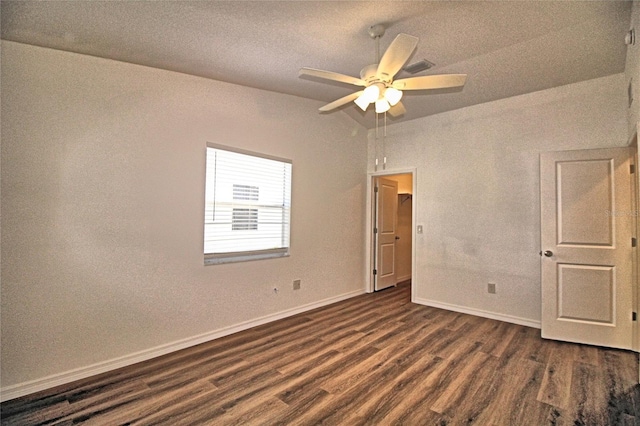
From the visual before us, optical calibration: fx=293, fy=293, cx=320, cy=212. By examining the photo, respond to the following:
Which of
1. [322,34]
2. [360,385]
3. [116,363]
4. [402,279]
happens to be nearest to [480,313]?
[402,279]

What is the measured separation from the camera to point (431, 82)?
2.19 meters

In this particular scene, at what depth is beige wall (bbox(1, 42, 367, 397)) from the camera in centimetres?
213

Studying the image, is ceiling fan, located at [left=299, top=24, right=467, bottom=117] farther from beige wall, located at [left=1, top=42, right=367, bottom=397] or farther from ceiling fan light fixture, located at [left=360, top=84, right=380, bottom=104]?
beige wall, located at [left=1, top=42, right=367, bottom=397]

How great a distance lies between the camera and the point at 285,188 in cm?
388

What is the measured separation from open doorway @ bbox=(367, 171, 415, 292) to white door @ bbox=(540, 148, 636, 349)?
1770 mm

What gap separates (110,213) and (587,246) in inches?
181

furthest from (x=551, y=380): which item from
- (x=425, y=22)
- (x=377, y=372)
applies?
(x=425, y=22)

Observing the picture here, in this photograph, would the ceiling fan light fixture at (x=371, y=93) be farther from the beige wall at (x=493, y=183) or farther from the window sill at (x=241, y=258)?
the window sill at (x=241, y=258)

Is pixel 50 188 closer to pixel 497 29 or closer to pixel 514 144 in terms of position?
pixel 497 29

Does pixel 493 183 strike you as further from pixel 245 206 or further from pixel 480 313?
pixel 245 206

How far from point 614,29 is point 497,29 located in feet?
3.08

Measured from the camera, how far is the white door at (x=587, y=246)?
2.91m

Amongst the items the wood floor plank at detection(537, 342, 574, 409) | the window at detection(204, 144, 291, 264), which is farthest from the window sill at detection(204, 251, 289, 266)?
the wood floor plank at detection(537, 342, 574, 409)

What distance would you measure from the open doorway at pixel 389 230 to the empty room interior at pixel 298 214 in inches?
36.7
